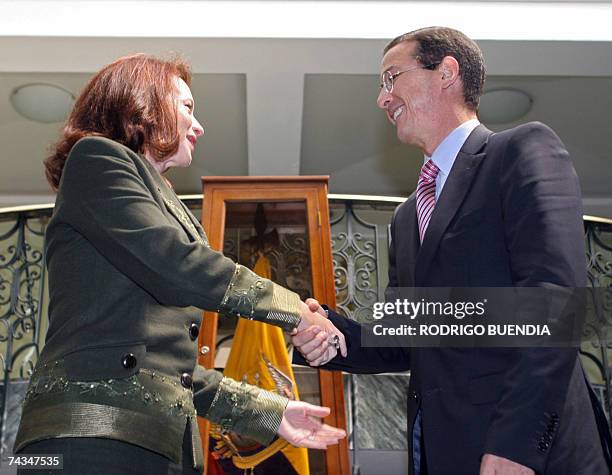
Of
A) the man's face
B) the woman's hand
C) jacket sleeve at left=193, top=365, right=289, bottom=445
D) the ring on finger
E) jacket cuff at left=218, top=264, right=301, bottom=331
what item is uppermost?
the man's face

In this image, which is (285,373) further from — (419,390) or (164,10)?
(164,10)

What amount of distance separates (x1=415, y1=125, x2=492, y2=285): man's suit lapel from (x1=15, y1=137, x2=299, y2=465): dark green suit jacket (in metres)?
0.37

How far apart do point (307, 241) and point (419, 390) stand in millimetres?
1813

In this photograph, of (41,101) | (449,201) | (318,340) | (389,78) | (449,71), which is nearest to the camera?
(449,201)

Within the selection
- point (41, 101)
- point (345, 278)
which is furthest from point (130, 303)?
point (41, 101)

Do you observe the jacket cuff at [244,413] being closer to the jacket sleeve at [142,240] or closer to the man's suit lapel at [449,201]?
the jacket sleeve at [142,240]

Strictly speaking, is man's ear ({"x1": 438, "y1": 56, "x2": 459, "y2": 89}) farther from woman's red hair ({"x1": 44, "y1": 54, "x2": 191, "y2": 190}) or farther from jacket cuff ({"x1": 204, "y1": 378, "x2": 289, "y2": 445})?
jacket cuff ({"x1": 204, "y1": 378, "x2": 289, "y2": 445})

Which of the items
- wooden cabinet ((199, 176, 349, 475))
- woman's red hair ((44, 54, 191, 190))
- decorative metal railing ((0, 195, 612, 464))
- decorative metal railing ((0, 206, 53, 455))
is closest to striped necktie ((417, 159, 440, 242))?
woman's red hair ((44, 54, 191, 190))

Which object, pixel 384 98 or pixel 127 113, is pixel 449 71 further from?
pixel 127 113

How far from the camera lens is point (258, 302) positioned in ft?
4.98

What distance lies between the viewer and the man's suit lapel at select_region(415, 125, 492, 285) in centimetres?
175

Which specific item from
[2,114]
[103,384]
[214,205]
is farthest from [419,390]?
[2,114]

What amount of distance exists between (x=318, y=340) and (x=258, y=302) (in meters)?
0.47

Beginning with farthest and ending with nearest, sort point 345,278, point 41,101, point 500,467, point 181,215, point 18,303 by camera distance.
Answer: point 41,101 → point 18,303 → point 345,278 → point 181,215 → point 500,467
